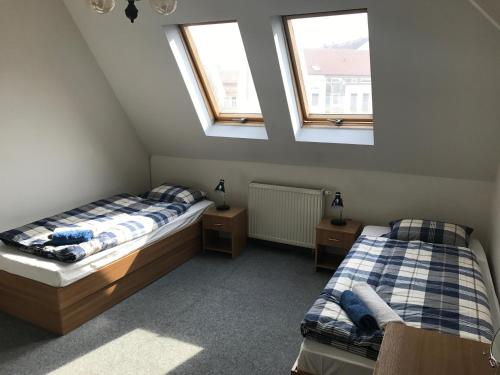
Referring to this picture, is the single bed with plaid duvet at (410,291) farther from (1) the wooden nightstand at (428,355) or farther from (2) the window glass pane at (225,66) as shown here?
(2) the window glass pane at (225,66)

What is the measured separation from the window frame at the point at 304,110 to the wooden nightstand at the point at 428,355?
7.45ft

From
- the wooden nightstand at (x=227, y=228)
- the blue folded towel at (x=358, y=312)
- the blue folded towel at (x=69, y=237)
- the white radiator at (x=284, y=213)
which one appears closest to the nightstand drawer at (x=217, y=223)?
the wooden nightstand at (x=227, y=228)

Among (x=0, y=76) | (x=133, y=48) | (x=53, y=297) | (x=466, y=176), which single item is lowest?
(x=53, y=297)

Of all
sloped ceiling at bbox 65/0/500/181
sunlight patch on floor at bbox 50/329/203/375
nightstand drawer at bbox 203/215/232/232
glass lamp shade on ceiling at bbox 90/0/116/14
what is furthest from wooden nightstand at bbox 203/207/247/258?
glass lamp shade on ceiling at bbox 90/0/116/14

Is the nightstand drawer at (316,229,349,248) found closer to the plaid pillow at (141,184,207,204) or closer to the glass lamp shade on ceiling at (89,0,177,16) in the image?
the plaid pillow at (141,184,207,204)

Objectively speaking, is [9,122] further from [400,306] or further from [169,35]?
[400,306]

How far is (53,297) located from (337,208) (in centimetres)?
247

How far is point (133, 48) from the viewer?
135 inches

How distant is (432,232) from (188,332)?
195 centimetres

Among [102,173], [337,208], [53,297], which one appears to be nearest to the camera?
[53,297]

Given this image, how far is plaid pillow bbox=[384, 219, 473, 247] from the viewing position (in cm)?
302

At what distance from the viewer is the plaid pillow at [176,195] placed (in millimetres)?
4051

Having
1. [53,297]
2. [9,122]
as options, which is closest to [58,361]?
[53,297]

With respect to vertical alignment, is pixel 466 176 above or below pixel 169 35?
below
